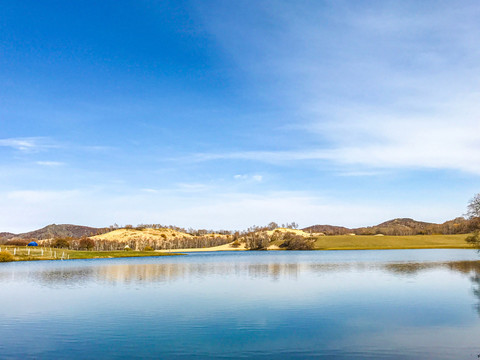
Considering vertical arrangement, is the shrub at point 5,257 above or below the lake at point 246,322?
below

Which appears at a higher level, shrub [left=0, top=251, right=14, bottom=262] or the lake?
the lake

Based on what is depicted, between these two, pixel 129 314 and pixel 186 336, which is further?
pixel 129 314

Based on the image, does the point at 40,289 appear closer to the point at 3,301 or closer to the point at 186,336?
the point at 3,301

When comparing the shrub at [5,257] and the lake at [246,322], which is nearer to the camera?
the lake at [246,322]

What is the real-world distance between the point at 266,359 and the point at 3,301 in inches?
1313

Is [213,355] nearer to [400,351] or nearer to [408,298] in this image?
[400,351]

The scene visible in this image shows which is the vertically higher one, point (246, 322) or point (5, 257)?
point (246, 322)

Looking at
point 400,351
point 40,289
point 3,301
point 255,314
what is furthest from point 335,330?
point 40,289

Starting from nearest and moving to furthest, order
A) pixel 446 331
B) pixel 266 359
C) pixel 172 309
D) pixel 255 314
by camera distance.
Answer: pixel 266 359 < pixel 446 331 < pixel 255 314 < pixel 172 309

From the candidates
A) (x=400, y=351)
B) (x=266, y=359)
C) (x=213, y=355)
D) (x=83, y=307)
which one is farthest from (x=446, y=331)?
(x=83, y=307)

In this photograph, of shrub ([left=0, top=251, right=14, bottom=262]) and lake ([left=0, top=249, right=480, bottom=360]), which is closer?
lake ([left=0, top=249, right=480, bottom=360])

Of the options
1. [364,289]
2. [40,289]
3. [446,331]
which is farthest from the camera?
[40,289]

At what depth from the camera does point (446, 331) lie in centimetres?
2422

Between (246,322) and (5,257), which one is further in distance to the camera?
(5,257)
